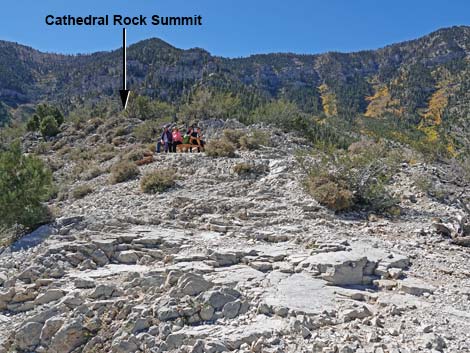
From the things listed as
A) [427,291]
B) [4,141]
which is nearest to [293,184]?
[427,291]

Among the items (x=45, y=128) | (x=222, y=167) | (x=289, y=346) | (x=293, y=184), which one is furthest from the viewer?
(x=45, y=128)

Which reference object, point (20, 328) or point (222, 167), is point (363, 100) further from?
point (20, 328)

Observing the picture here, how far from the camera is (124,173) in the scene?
13031mm

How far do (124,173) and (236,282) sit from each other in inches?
319

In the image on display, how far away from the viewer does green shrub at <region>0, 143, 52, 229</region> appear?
29.3 ft

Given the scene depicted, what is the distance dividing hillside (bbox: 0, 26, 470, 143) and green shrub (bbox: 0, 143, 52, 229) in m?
50.4

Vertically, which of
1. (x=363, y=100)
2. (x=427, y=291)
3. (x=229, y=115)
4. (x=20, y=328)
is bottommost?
(x=20, y=328)

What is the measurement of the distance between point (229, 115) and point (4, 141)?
2002cm

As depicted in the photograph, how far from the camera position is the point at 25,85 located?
93062 mm

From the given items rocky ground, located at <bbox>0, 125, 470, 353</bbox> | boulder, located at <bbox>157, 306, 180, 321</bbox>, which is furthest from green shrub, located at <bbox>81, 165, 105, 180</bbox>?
boulder, located at <bbox>157, 306, 180, 321</bbox>

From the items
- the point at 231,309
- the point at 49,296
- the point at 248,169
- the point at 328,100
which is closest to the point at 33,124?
the point at 248,169

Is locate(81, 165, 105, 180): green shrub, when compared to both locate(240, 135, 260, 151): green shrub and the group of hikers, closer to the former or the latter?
the group of hikers

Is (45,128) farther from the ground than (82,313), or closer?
farther from the ground

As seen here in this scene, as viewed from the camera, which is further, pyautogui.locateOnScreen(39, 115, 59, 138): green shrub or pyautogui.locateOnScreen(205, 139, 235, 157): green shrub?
pyautogui.locateOnScreen(39, 115, 59, 138): green shrub
